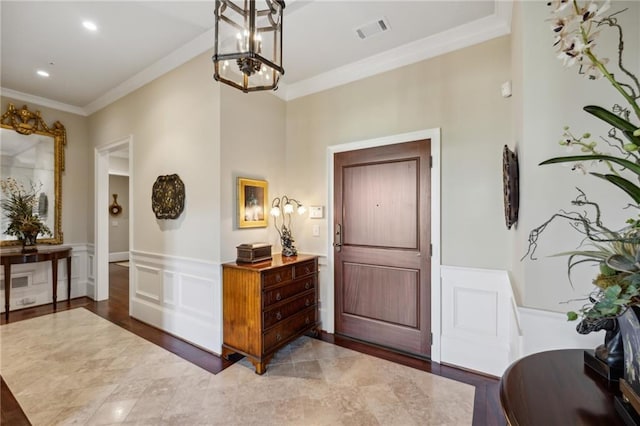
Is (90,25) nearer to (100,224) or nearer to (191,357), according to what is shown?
(100,224)

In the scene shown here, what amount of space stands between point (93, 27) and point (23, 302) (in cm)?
382

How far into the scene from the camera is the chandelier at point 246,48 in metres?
1.35

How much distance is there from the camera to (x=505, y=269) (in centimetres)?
230

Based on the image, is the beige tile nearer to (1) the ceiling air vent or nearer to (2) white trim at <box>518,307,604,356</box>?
(2) white trim at <box>518,307,604,356</box>

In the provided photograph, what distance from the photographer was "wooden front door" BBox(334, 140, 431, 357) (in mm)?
2682

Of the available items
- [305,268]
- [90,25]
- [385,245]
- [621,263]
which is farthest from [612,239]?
[90,25]

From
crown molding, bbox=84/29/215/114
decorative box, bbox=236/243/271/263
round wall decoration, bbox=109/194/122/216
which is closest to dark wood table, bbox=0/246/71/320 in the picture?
crown molding, bbox=84/29/215/114

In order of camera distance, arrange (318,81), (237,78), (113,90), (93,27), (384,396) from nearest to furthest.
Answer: (237,78) < (384,396) < (93,27) < (318,81) < (113,90)

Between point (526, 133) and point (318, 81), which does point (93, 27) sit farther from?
point (526, 133)

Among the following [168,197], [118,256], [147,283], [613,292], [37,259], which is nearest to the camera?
[613,292]

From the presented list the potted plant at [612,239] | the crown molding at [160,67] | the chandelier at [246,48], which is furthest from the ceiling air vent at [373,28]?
the potted plant at [612,239]

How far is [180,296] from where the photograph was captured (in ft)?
10.1

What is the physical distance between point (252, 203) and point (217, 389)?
5.49ft

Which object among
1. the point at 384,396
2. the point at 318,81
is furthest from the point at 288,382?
the point at 318,81
